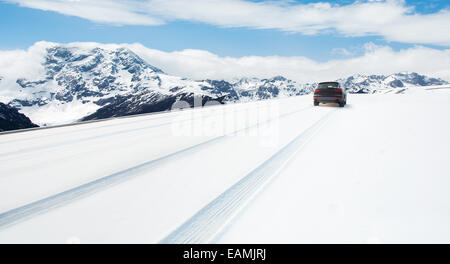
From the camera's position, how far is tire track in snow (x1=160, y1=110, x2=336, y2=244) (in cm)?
246

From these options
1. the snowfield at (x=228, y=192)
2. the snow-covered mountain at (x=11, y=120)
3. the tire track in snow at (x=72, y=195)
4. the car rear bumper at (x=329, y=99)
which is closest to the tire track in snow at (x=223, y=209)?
the snowfield at (x=228, y=192)

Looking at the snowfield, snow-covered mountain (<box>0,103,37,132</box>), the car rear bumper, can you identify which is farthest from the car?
snow-covered mountain (<box>0,103,37,132</box>)

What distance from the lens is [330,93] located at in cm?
1611

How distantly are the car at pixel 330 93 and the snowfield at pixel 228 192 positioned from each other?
10299 mm

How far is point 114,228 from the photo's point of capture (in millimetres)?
2557

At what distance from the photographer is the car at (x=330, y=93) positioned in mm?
15859

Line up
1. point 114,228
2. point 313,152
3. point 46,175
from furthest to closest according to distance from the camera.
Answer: point 313,152, point 46,175, point 114,228

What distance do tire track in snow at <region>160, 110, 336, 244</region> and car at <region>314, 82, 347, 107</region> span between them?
12.8m

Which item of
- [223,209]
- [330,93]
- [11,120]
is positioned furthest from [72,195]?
[11,120]

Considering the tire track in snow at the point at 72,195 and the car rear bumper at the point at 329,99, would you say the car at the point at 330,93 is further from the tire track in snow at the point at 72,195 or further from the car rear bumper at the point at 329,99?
the tire track in snow at the point at 72,195
